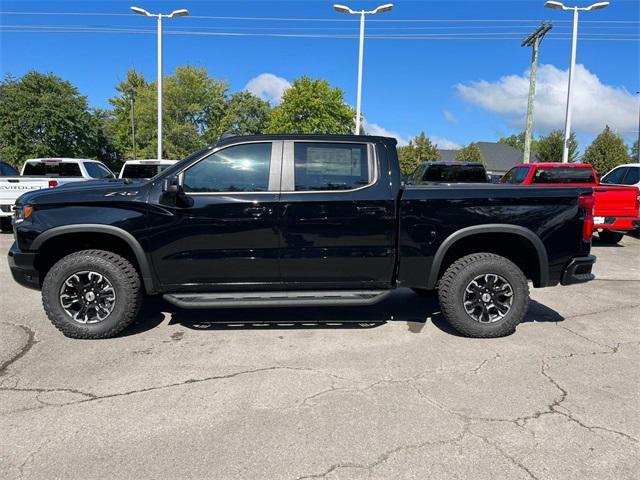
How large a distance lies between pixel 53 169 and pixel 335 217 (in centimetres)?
1075

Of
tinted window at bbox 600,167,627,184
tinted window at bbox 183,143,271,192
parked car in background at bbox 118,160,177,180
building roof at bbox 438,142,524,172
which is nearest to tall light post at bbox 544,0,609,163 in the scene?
tinted window at bbox 600,167,627,184

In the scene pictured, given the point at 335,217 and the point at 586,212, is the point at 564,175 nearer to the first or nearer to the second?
the point at 586,212

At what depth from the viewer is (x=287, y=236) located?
13.8 ft

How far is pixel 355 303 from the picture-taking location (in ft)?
14.0

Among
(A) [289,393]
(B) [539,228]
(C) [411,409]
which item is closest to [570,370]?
(B) [539,228]

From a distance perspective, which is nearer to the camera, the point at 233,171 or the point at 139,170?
the point at 233,171

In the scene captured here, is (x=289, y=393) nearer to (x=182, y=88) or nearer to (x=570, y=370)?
(x=570, y=370)

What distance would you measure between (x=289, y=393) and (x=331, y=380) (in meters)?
0.39

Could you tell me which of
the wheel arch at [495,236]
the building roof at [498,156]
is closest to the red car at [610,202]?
the wheel arch at [495,236]

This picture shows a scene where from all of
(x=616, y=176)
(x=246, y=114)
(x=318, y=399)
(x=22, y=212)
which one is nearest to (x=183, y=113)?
(x=246, y=114)

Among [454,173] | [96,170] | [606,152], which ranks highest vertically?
[606,152]

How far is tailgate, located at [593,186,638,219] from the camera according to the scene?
31.5 feet

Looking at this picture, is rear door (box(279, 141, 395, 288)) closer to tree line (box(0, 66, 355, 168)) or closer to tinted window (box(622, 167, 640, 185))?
tinted window (box(622, 167, 640, 185))

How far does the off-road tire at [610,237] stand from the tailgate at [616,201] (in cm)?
183
